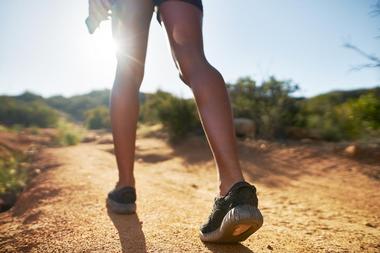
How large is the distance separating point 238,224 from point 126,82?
3.22 feet

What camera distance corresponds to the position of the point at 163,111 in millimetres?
9945

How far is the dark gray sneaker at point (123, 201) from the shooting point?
70.7 inches

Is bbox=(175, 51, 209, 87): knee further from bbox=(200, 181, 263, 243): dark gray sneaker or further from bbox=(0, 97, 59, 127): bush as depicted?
bbox=(0, 97, 59, 127): bush

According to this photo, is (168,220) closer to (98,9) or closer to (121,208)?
→ (121,208)

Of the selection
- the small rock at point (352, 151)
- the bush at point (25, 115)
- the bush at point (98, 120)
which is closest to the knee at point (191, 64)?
the small rock at point (352, 151)

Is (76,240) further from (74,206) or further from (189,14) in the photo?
(189,14)

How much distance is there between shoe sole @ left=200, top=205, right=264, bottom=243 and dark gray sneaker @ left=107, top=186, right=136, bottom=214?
636 millimetres

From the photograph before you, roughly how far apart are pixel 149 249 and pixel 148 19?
1.10 meters

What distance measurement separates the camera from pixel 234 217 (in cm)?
117

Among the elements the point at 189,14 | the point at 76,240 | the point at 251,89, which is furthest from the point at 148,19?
the point at 251,89

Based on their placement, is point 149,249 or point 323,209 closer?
point 149,249

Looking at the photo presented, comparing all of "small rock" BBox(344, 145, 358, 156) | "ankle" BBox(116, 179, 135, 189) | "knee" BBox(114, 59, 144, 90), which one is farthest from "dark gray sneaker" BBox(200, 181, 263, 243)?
"small rock" BBox(344, 145, 358, 156)

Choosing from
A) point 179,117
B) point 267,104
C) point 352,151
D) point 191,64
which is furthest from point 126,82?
point 267,104

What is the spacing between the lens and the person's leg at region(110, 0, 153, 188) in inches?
68.4
